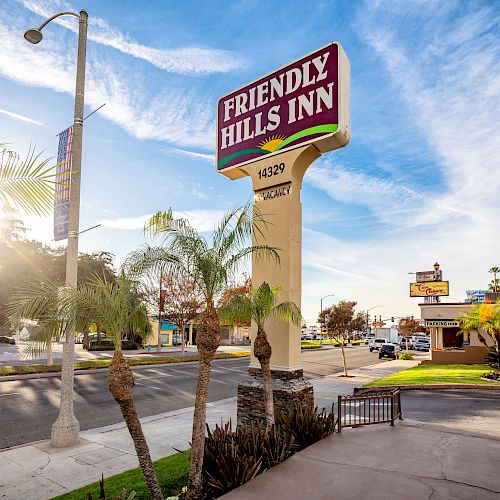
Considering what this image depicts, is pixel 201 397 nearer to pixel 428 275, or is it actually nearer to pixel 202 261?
pixel 202 261

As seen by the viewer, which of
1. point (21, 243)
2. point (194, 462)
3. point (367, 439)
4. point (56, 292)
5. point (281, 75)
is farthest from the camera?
point (21, 243)

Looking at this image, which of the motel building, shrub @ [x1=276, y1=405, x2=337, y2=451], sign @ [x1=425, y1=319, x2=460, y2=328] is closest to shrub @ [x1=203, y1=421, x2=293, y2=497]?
shrub @ [x1=276, y1=405, x2=337, y2=451]

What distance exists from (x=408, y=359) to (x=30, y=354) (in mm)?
39304

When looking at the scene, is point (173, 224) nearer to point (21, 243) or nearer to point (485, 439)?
point (485, 439)

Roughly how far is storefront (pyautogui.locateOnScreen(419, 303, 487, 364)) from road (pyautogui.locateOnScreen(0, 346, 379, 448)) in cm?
1312

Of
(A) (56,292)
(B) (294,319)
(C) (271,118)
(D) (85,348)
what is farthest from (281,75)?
(D) (85,348)

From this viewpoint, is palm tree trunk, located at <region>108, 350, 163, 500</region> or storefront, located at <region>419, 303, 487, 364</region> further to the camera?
storefront, located at <region>419, 303, 487, 364</region>

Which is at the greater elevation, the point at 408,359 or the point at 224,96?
the point at 224,96

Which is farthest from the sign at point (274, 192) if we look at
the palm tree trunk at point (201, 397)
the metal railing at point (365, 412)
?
the metal railing at point (365, 412)

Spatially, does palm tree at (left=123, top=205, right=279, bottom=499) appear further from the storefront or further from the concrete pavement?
the storefront

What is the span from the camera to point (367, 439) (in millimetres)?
9406

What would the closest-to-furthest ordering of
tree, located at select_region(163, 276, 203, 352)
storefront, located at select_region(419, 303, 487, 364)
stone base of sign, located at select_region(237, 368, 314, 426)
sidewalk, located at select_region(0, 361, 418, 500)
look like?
sidewalk, located at select_region(0, 361, 418, 500)
stone base of sign, located at select_region(237, 368, 314, 426)
storefront, located at select_region(419, 303, 487, 364)
tree, located at select_region(163, 276, 203, 352)

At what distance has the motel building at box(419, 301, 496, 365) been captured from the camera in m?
30.9

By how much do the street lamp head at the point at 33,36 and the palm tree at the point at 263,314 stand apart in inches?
326
